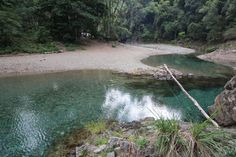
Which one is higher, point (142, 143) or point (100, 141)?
point (142, 143)

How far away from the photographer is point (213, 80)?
18234mm

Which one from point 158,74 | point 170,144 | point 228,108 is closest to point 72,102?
point 228,108

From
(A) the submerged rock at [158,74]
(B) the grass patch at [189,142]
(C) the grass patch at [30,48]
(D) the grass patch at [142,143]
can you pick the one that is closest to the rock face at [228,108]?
(B) the grass patch at [189,142]

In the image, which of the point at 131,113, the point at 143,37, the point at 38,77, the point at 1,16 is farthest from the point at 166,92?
the point at 143,37

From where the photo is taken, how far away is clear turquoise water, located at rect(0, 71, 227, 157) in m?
8.66

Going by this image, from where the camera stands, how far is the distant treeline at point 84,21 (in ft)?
84.6

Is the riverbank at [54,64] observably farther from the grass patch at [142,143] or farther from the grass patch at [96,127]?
the grass patch at [142,143]

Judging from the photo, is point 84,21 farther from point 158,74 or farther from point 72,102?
point 72,102

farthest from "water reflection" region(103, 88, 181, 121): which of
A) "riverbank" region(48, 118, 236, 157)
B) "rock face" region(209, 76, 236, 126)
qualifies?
"riverbank" region(48, 118, 236, 157)

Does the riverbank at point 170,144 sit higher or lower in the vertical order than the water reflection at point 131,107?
higher

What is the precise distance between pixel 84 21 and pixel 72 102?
75.6ft

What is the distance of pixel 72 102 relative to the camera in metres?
12.3

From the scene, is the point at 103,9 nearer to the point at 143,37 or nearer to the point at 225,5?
the point at 225,5

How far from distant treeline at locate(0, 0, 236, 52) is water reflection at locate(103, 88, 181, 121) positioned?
570 inches
